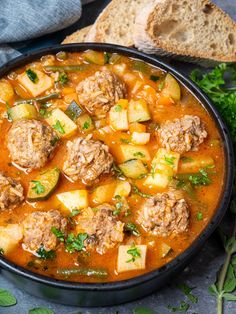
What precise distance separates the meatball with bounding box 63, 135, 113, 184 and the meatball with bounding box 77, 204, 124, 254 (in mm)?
326

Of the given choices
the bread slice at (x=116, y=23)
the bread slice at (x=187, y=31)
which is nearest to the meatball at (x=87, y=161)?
the bread slice at (x=187, y=31)

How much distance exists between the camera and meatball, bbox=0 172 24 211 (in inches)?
156

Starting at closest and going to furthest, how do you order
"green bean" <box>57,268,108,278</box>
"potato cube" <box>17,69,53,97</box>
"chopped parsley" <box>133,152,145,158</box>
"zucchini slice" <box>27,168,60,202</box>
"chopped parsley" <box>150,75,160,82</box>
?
"green bean" <box>57,268,108,278</box> < "zucchini slice" <box>27,168,60,202</box> < "chopped parsley" <box>133,152,145,158</box> < "potato cube" <box>17,69,53,97</box> < "chopped parsley" <box>150,75,160,82</box>

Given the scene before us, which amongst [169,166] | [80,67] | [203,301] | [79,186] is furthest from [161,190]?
[80,67]

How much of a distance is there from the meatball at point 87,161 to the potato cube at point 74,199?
11 centimetres

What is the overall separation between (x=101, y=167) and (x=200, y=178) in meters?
0.71

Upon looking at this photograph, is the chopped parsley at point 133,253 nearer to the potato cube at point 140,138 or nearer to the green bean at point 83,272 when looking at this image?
the green bean at point 83,272

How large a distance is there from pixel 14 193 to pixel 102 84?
3.52 feet

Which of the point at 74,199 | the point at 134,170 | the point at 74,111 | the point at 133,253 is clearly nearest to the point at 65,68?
the point at 74,111

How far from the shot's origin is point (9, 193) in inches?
157

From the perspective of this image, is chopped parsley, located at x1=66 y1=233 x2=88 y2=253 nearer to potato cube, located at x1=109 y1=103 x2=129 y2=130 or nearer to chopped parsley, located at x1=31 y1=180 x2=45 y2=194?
chopped parsley, located at x1=31 y1=180 x2=45 y2=194

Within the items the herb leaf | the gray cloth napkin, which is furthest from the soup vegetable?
the gray cloth napkin

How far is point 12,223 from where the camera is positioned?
3.99 m

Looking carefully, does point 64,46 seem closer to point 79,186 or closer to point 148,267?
point 79,186
